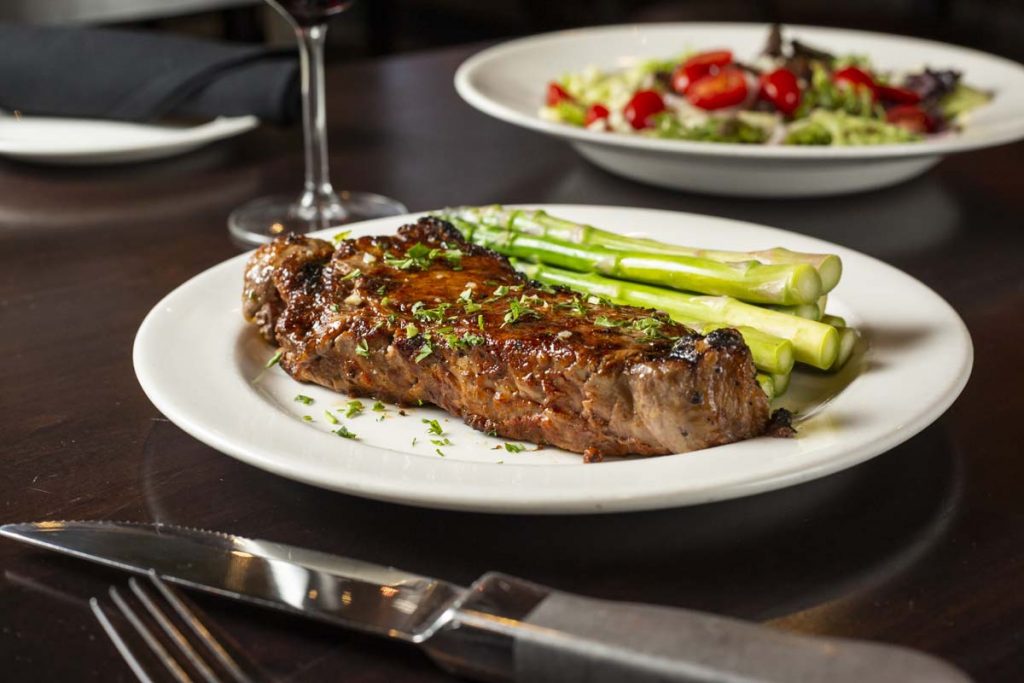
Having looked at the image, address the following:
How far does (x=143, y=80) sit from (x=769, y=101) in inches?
74.9

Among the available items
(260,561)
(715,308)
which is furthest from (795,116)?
(260,561)

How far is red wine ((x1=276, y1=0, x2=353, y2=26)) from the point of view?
9.34 feet

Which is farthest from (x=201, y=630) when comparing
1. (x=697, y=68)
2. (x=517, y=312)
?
(x=697, y=68)

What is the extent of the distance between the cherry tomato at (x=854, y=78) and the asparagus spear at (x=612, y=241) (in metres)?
1.87

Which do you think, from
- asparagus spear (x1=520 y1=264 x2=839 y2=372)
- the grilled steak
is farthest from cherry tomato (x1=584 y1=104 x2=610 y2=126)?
the grilled steak

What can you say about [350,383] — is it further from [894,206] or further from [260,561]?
[894,206]

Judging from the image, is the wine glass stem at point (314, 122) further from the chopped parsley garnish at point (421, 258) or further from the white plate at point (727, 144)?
the chopped parsley garnish at point (421, 258)

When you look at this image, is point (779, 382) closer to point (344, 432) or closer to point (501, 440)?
point (501, 440)

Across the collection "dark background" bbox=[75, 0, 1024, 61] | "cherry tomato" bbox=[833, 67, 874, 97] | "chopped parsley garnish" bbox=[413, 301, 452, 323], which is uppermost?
"chopped parsley garnish" bbox=[413, 301, 452, 323]

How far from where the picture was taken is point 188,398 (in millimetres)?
1822

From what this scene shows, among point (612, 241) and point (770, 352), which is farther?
point (612, 241)

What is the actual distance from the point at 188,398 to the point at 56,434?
296 millimetres

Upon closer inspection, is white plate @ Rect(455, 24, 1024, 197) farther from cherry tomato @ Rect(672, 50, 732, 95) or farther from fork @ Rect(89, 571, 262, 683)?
fork @ Rect(89, 571, 262, 683)

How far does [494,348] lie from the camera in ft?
5.95
